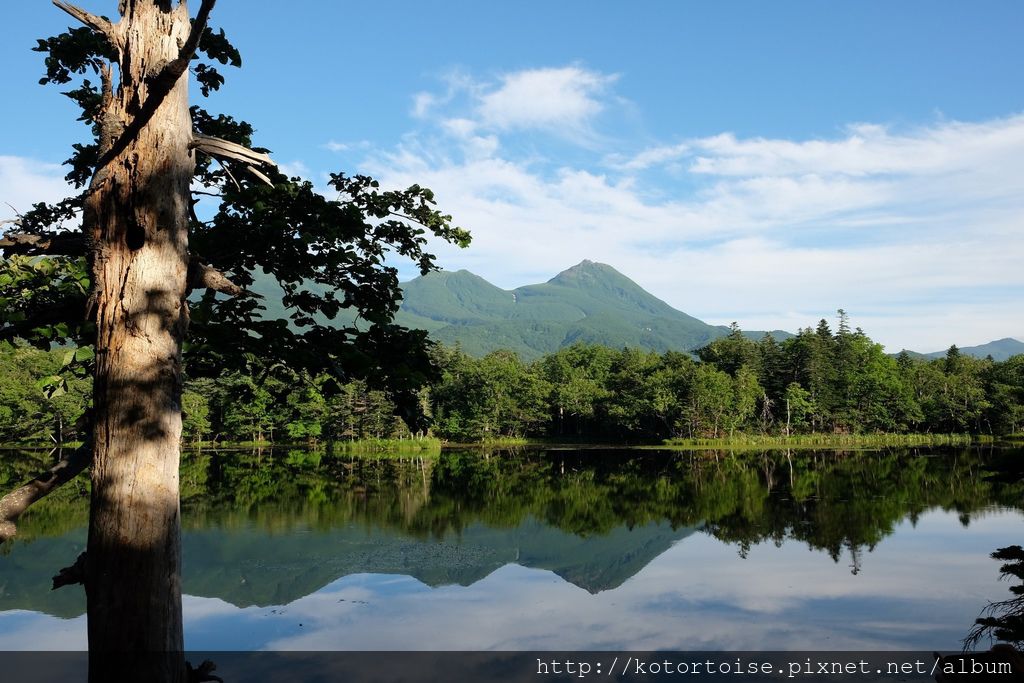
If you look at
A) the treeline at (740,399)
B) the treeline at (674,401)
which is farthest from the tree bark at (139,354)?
the treeline at (740,399)

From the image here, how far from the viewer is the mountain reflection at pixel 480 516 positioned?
21672 millimetres

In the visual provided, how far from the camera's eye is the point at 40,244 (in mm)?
4309

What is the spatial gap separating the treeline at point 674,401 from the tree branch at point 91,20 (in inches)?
2654

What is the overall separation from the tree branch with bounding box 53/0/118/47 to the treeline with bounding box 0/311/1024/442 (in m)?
67.4

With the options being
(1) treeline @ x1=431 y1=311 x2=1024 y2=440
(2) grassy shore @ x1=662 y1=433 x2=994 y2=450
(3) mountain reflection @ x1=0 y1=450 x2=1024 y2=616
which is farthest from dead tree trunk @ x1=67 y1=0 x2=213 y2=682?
(1) treeline @ x1=431 y1=311 x2=1024 y2=440

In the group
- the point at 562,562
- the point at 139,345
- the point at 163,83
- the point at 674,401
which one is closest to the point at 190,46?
the point at 163,83

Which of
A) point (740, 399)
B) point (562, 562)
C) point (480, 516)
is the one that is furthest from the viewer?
point (740, 399)

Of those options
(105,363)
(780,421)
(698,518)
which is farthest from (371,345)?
(780,421)

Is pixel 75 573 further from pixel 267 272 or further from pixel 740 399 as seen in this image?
pixel 740 399

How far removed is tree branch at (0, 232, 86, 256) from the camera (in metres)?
4.18

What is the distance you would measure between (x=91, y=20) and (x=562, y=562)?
23114 millimetres

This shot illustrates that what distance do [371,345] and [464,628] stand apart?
498 inches

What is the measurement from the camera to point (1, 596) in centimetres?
1845

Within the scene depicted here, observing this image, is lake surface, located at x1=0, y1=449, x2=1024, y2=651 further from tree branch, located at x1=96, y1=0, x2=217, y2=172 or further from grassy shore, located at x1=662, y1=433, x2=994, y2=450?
grassy shore, located at x1=662, y1=433, x2=994, y2=450
